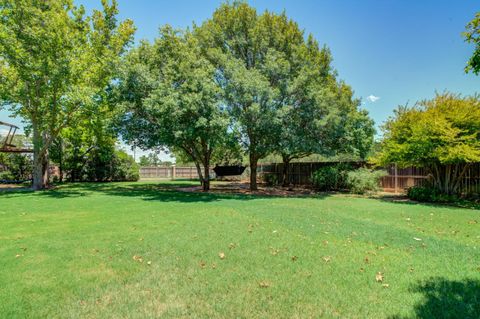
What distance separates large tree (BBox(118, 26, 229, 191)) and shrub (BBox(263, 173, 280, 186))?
841 cm

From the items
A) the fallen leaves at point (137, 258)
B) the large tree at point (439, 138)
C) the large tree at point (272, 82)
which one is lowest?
the fallen leaves at point (137, 258)

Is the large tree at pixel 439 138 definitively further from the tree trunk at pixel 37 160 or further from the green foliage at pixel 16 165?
the green foliage at pixel 16 165

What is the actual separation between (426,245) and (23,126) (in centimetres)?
2345

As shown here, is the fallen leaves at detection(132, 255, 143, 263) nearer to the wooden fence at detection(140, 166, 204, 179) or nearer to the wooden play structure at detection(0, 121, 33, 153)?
the wooden play structure at detection(0, 121, 33, 153)

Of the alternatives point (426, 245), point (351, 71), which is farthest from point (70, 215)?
point (351, 71)

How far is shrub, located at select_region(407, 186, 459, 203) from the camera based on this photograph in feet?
39.5

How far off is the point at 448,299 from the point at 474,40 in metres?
3.73

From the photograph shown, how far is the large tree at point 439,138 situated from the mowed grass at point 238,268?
455cm

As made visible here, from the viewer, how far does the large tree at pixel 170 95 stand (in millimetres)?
12664

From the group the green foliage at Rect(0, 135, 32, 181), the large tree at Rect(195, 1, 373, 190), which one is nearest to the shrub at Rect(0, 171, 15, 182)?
the green foliage at Rect(0, 135, 32, 181)

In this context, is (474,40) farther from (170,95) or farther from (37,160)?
(37,160)

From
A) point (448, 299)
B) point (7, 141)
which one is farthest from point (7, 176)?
point (448, 299)

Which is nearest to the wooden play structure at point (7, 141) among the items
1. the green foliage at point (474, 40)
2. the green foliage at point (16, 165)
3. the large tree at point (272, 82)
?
the green foliage at point (16, 165)

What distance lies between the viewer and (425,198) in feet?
41.3
